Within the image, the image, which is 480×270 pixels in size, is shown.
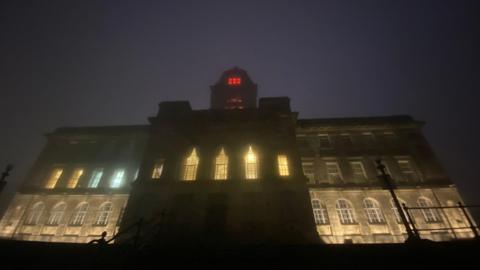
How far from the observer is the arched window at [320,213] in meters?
23.4

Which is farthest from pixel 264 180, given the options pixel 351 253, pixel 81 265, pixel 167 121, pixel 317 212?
pixel 81 265

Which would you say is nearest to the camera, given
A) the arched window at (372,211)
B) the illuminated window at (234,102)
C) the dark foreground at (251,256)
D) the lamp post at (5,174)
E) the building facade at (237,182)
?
the dark foreground at (251,256)

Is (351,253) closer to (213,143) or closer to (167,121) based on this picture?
(213,143)

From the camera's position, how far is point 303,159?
28.0 m

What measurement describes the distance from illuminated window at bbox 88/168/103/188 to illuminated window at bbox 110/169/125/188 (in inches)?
65.5

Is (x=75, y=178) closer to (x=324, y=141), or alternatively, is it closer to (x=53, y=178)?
(x=53, y=178)

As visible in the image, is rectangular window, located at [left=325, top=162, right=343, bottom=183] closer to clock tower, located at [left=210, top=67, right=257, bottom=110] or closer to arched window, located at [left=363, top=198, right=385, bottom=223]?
arched window, located at [left=363, top=198, right=385, bottom=223]

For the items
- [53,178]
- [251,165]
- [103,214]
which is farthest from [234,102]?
[53,178]

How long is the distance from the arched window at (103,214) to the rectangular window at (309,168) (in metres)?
22.1

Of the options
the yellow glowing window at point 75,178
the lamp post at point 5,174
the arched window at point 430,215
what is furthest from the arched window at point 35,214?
the arched window at point 430,215

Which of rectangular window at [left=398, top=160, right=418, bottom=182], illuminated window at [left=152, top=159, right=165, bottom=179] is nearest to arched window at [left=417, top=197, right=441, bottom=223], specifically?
rectangular window at [left=398, top=160, right=418, bottom=182]

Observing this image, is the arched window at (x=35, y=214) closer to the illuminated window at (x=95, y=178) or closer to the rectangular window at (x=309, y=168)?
the illuminated window at (x=95, y=178)

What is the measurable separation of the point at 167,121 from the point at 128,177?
907cm

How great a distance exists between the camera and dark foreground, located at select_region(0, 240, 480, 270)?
955 centimetres
